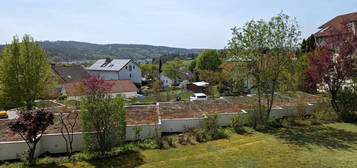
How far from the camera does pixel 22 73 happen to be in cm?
1822

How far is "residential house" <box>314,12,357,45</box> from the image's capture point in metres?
16.2

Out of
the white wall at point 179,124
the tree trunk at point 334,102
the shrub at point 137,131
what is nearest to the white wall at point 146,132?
the shrub at point 137,131

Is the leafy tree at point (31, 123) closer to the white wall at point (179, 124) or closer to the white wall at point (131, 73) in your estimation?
the white wall at point (179, 124)

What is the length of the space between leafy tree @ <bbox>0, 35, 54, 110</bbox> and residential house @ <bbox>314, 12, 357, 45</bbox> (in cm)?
2106

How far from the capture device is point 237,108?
17.8 metres

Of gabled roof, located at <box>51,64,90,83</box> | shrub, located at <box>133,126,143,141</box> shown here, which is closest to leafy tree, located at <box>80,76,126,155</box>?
shrub, located at <box>133,126,143,141</box>

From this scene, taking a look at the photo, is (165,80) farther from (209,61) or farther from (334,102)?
(334,102)

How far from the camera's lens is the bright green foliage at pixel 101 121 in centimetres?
1059

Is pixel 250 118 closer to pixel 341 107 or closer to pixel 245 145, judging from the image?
pixel 245 145

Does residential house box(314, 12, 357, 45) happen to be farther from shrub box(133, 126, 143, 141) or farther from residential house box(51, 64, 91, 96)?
residential house box(51, 64, 91, 96)

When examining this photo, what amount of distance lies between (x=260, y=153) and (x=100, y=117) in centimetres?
696

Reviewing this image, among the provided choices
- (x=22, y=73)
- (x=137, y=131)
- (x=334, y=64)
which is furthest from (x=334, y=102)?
(x=22, y=73)

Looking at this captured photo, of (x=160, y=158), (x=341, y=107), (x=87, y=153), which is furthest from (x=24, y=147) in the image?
(x=341, y=107)

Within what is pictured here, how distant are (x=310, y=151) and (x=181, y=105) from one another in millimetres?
10415
